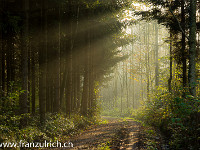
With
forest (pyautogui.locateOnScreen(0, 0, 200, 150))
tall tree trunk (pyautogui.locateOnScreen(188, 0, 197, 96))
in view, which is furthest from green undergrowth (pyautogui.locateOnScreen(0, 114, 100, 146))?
tall tree trunk (pyautogui.locateOnScreen(188, 0, 197, 96))

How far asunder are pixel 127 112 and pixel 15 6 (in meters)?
33.1

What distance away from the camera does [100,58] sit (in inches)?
805

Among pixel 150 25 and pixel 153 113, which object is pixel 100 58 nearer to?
pixel 153 113

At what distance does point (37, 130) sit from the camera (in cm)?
920

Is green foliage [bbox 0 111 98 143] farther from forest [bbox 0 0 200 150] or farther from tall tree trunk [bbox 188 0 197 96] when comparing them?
tall tree trunk [bbox 188 0 197 96]

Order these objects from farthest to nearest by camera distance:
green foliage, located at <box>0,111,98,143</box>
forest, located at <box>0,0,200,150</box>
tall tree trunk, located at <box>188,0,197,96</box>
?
tall tree trunk, located at <box>188,0,197,96</box> → forest, located at <box>0,0,200,150</box> → green foliage, located at <box>0,111,98,143</box>

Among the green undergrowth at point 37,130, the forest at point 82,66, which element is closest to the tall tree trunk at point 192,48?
the forest at point 82,66

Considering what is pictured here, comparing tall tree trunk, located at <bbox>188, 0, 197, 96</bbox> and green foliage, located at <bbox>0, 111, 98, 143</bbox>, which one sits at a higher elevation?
tall tree trunk, located at <bbox>188, 0, 197, 96</bbox>

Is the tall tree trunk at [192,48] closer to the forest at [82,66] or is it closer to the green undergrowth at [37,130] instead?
the forest at [82,66]

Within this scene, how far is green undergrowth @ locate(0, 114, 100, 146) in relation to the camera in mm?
7231

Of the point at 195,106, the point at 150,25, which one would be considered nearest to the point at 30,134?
the point at 195,106

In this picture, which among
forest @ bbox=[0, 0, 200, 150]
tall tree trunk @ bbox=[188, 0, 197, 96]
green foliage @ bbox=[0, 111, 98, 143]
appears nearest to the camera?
green foliage @ bbox=[0, 111, 98, 143]

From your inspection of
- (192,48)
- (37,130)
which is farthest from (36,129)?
(192,48)

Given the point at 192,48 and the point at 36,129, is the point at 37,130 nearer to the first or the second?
the point at 36,129
